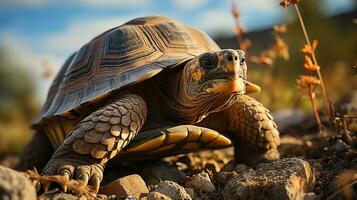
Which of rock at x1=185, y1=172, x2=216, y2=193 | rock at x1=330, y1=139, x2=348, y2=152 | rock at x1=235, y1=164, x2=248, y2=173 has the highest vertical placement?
rock at x1=185, y1=172, x2=216, y2=193

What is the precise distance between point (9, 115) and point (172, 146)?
1142 centimetres

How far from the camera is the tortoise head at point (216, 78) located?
2.38 metres

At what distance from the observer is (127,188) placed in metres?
2.25

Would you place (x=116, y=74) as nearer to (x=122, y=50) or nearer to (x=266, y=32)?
(x=122, y=50)

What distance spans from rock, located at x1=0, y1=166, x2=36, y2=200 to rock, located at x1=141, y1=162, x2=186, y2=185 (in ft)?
3.97

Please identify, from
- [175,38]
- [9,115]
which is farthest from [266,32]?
[175,38]

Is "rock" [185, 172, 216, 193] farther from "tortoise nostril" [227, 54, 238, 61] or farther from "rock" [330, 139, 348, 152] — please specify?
"rock" [330, 139, 348, 152]

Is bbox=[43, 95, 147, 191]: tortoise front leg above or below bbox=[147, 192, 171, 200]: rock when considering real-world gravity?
above

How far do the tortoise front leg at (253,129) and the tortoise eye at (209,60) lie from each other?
0.65m

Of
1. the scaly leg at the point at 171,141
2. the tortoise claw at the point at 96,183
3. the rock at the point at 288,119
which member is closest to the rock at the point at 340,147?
the scaly leg at the point at 171,141

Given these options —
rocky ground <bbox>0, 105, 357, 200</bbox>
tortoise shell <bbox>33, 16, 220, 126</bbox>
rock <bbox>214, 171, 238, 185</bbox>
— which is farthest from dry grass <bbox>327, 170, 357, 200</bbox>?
tortoise shell <bbox>33, 16, 220, 126</bbox>

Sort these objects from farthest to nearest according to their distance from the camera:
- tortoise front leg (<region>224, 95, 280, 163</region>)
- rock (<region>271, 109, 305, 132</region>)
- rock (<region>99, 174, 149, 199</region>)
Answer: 1. rock (<region>271, 109, 305, 132</region>)
2. tortoise front leg (<region>224, 95, 280, 163</region>)
3. rock (<region>99, 174, 149, 199</region>)

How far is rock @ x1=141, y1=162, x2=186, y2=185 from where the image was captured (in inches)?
109

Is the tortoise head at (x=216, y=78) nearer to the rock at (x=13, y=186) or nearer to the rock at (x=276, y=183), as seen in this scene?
the rock at (x=276, y=183)
